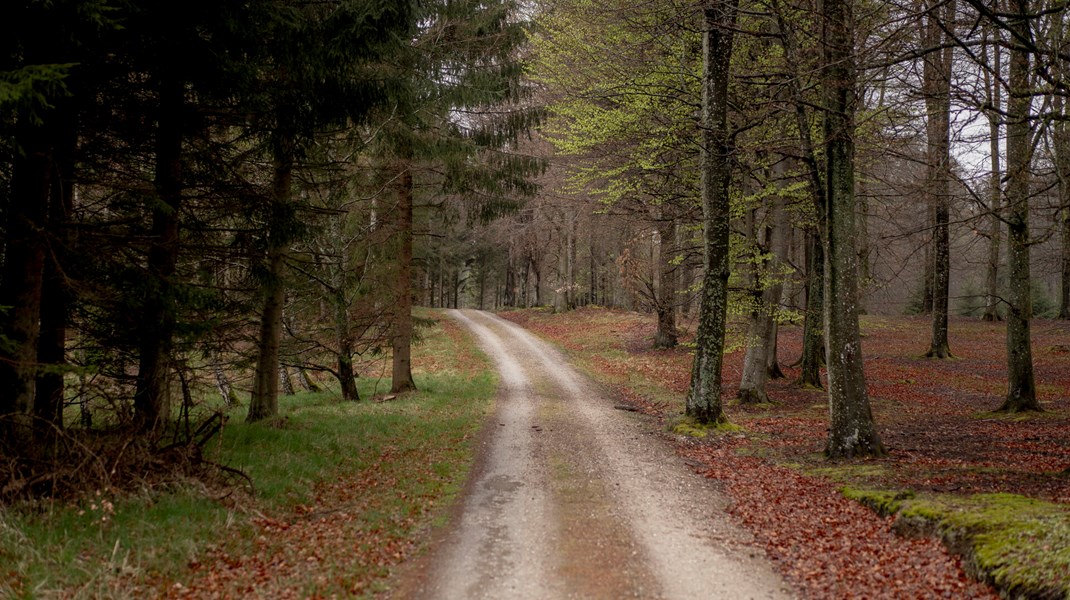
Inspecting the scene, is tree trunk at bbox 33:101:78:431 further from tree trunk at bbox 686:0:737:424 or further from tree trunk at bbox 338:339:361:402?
tree trunk at bbox 686:0:737:424

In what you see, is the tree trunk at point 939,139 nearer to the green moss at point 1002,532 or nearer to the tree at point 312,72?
the green moss at point 1002,532

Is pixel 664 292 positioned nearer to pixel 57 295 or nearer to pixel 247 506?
pixel 247 506

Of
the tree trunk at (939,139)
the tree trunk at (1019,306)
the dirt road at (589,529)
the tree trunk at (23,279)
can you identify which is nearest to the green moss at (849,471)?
the dirt road at (589,529)

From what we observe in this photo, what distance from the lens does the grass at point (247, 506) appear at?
451cm

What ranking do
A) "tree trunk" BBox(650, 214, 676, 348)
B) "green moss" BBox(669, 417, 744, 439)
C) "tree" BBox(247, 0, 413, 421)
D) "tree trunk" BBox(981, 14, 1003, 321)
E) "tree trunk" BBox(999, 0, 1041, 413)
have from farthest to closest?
1. "tree trunk" BBox(650, 214, 676, 348)
2. "tree trunk" BBox(999, 0, 1041, 413)
3. "green moss" BBox(669, 417, 744, 439)
4. "tree trunk" BBox(981, 14, 1003, 321)
5. "tree" BBox(247, 0, 413, 421)

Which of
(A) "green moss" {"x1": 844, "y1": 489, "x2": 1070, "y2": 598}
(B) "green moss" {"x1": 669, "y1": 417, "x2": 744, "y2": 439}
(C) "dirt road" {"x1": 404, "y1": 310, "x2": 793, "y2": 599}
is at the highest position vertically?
(A) "green moss" {"x1": 844, "y1": 489, "x2": 1070, "y2": 598}

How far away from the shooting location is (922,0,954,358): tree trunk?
25.0ft

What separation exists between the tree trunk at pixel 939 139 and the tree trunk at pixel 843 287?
3.70 feet

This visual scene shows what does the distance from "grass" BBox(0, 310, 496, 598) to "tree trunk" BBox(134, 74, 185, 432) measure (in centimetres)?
99

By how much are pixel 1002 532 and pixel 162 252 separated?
376 inches

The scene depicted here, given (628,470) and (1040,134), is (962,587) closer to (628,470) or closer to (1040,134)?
(628,470)

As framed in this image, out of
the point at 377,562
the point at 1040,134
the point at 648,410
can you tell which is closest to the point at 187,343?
the point at 377,562

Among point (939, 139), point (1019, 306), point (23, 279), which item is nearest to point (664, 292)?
point (1019, 306)

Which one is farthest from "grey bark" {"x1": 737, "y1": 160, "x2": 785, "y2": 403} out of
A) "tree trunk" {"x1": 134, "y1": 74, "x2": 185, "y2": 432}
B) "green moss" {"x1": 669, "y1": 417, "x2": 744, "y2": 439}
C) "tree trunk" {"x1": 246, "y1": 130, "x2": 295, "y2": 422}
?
"tree trunk" {"x1": 134, "y1": 74, "x2": 185, "y2": 432}
